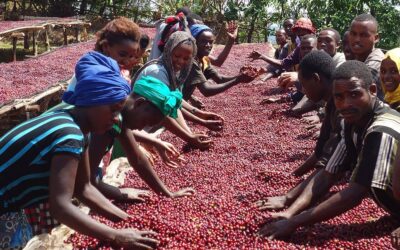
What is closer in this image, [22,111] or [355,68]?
[355,68]

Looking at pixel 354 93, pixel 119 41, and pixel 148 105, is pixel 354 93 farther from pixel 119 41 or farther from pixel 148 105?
pixel 119 41

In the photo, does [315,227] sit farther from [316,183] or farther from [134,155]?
[134,155]

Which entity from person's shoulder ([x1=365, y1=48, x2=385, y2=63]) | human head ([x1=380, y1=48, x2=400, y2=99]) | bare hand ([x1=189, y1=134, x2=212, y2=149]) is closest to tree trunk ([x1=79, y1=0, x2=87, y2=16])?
bare hand ([x1=189, y1=134, x2=212, y2=149])

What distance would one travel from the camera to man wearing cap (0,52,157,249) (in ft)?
7.11

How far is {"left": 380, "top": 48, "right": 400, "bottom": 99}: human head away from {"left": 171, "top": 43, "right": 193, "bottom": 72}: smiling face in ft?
4.88

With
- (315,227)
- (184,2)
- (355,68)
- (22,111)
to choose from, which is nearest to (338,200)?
(315,227)

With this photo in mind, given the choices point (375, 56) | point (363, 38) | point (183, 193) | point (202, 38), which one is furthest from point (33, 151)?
point (202, 38)

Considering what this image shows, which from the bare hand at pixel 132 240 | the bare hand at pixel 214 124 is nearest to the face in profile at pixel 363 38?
the bare hand at pixel 214 124

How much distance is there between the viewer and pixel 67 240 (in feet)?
8.67

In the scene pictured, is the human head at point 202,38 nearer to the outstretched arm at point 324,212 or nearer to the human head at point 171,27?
the human head at point 171,27

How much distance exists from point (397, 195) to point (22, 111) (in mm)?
6340

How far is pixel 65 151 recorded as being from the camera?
215 centimetres

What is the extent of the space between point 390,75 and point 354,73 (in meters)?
1.21

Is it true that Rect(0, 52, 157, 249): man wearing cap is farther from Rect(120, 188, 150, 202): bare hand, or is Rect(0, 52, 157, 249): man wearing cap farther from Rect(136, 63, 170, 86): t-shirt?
Rect(136, 63, 170, 86): t-shirt
